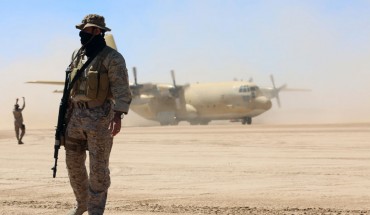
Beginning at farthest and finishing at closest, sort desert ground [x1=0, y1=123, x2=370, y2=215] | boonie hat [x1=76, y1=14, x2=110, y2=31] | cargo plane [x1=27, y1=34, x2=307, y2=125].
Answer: cargo plane [x1=27, y1=34, x2=307, y2=125], desert ground [x1=0, y1=123, x2=370, y2=215], boonie hat [x1=76, y1=14, x2=110, y2=31]

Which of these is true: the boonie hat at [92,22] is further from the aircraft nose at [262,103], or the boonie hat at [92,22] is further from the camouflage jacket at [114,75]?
the aircraft nose at [262,103]

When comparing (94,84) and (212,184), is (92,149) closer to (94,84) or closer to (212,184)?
(94,84)

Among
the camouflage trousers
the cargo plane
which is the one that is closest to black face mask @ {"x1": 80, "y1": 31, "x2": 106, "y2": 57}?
the camouflage trousers

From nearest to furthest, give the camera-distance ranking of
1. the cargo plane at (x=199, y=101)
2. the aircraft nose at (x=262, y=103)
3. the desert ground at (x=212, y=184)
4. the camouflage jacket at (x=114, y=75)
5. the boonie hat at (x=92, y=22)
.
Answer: the camouflage jacket at (x=114, y=75)
the boonie hat at (x=92, y=22)
the desert ground at (x=212, y=184)
the aircraft nose at (x=262, y=103)
the cargo plane at (x=199, y=101)

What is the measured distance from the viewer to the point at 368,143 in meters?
19.7

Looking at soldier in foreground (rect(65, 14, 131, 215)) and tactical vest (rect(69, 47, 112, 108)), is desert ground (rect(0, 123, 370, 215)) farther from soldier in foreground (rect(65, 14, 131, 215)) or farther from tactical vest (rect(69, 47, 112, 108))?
tactical vest (rect(69, 47, 112, 108))

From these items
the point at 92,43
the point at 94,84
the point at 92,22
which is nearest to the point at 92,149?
the point at 94,84

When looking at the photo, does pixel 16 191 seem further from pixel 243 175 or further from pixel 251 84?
pixel 251 84

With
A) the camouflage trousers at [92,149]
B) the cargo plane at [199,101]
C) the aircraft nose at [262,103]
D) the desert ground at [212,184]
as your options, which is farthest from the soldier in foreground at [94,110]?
the aircraft nose at [262,103]

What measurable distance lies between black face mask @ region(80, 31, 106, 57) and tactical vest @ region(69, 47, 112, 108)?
0.09 metres

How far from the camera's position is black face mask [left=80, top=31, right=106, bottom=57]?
21.7 ft

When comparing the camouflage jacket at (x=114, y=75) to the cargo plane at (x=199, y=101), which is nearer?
the camouflage jacket at (x=114, y=75)

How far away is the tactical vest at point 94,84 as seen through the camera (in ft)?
20.9

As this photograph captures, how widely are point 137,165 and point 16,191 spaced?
4.65m
